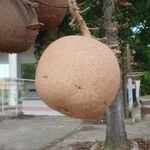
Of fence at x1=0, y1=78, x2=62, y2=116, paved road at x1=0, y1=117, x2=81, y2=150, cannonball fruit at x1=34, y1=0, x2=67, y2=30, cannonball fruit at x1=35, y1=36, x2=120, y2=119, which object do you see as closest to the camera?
cannonball fruit at x1=35, y1=36, x2=120, y2=119

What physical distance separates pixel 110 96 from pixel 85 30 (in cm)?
17

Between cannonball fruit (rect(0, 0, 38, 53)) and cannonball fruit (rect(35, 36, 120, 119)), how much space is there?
149 millimetres

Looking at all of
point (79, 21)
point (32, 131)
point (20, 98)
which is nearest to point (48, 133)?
point (32, 131)

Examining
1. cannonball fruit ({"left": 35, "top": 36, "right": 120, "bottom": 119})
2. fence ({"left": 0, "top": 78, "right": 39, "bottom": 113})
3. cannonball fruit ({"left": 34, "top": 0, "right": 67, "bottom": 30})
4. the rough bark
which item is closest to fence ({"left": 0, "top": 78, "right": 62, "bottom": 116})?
fence ({"left": 0, "top": 78, "right": 39, "bottom": 113})

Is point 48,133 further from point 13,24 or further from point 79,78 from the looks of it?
point 79,78

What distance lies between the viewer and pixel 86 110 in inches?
44.4

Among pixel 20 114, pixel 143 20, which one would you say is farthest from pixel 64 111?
pixel 20 114

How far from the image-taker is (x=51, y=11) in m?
1.34

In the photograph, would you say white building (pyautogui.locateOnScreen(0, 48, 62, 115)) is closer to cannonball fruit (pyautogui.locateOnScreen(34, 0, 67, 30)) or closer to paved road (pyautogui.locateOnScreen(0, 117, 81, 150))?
paved road (pyautogui.locateOnScreen(0, 117, 81, 150))

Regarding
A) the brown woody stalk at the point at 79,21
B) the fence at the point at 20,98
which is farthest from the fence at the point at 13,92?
the brown woody stalk at the point at 79,21

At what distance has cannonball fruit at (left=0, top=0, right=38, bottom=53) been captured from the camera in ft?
4.10

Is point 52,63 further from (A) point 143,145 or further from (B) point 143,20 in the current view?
(A) point 143,145

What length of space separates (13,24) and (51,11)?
0.12 metres

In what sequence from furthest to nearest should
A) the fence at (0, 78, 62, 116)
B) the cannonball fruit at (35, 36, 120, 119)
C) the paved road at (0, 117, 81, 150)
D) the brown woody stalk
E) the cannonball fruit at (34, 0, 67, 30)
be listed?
the fence at (0, 78, 62, 116), the paved road at (0, 117, 81, 150), the cannonball fruit at (34, 0, 67, 30), the brown woody stalk, the cannonball fruit at (35, 36, 120, 119)
